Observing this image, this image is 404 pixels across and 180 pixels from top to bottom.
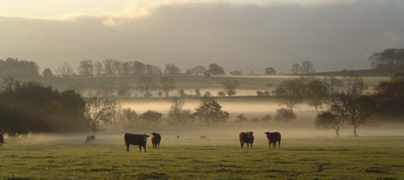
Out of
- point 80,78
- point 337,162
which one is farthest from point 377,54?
point 337,162

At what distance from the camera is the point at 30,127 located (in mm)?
51844

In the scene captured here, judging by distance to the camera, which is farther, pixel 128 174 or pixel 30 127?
pixel 30 127

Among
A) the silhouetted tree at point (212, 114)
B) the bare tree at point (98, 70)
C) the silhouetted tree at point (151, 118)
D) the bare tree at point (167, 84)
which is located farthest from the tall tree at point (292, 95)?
the bare tree at point (98, 70)

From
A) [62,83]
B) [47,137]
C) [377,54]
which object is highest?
[377,54]

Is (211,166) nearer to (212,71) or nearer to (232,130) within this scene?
(232,130)

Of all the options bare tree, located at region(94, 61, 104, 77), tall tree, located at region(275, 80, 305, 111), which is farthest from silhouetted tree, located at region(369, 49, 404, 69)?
bare tree, located at region(94, 61, 104, 77)

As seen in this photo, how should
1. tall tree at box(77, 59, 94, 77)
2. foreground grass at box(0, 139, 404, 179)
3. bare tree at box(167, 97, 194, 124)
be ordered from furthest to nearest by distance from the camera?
1. tall tree at box(77, 59, 94, 77)
2. bare tree at box(167, 97, 194, 124)
3. foreground grass at box(0, 139, 404, 179)

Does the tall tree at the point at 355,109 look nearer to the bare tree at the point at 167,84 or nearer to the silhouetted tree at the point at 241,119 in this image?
the silhouetted tree at the point at 241,119

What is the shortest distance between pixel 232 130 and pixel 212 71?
120 m

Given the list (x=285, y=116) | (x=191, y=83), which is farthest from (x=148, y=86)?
(x=285, y=116)

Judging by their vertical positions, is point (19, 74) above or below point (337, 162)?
above

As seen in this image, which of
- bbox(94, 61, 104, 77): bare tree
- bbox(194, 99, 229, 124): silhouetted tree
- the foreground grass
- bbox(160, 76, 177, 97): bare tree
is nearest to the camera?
the foreground grass

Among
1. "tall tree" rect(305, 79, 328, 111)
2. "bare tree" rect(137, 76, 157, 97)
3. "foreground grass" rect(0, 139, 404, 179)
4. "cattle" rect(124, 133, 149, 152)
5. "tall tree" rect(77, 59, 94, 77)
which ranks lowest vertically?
"foreground grass" rect(0, 139, 404, 179)

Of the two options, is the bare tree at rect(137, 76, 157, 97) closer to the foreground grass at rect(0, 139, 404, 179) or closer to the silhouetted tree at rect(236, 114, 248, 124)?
the silhouetted tree at rect(236, 114, 248, 124)
